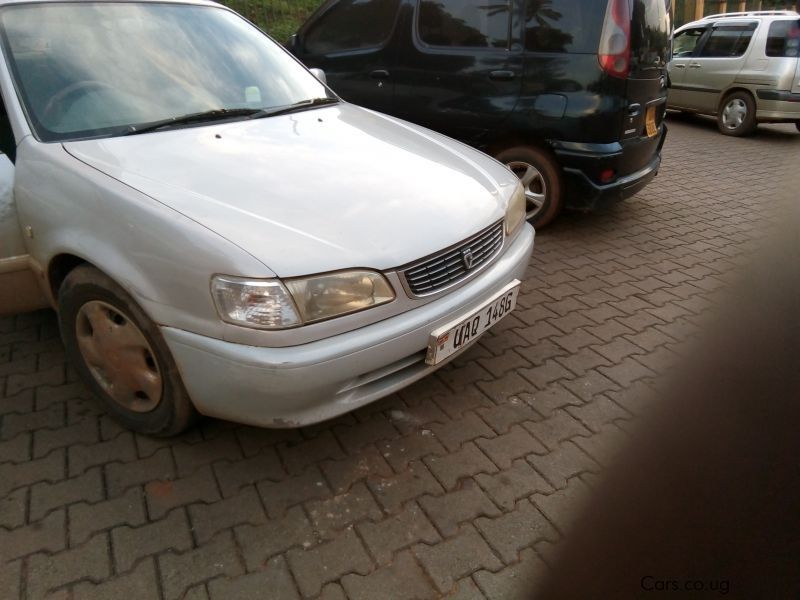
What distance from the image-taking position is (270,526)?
2.06 metres

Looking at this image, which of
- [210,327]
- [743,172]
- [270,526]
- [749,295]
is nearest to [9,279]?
[210,327]

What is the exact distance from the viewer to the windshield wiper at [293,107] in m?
2.94

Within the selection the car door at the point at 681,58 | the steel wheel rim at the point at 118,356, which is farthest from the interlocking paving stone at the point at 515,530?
the car door at the point at 681,58

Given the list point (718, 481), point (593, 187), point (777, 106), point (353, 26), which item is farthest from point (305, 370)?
point (777, 106)

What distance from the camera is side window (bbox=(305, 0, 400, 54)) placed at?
16.1ft

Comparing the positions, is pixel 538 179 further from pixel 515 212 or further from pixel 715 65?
pixel 715 65

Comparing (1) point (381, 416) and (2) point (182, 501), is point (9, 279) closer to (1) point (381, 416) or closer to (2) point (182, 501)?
(2) point (182, 501)

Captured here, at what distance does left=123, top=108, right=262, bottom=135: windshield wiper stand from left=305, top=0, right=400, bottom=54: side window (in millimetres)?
2405

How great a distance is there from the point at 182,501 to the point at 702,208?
5.29 meters

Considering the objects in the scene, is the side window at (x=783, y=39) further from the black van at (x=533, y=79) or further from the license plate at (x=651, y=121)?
the license plate at (x=651, y=121)

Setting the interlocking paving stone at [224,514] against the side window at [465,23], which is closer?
the interlocking paving stone at [224,514]

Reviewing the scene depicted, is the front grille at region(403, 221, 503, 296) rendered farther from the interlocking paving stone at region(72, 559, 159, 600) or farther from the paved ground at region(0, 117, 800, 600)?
the interlocking paving stone at region(72, 559, 159, 600)

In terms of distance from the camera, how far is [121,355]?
2.30 metres

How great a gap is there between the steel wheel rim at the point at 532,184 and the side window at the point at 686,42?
7.12 meters
